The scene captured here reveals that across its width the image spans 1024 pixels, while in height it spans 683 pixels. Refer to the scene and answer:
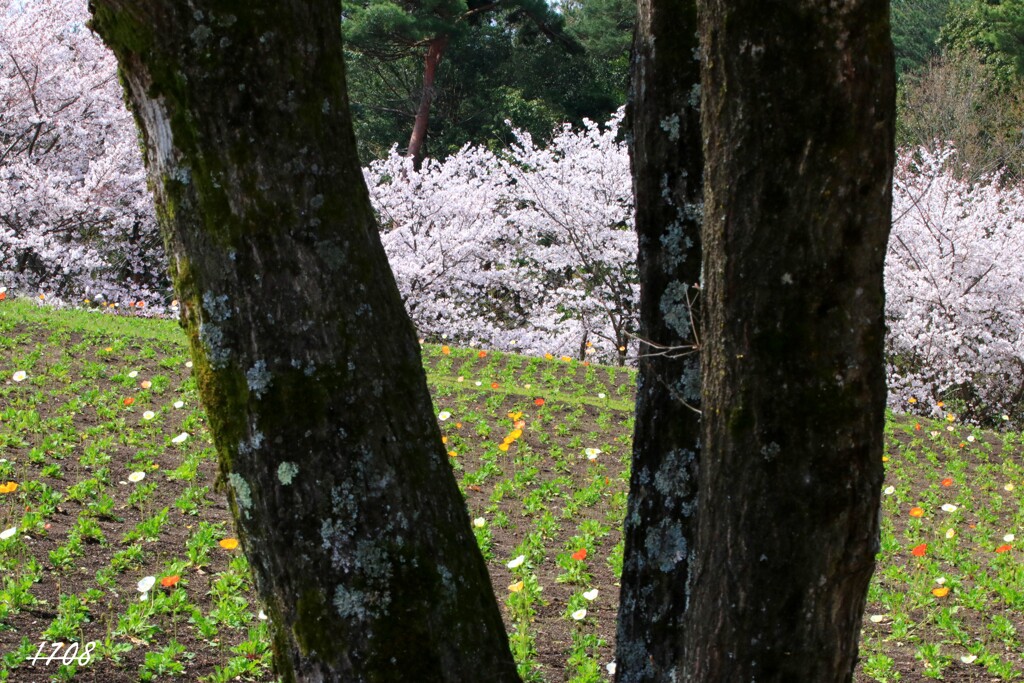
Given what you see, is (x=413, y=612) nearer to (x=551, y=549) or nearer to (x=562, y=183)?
(x=551, y=549)

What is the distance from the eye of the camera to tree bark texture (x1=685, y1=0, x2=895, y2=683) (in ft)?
5.20

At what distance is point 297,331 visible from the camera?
71.8 inches

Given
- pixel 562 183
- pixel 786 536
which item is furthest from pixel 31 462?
pixel 562 183

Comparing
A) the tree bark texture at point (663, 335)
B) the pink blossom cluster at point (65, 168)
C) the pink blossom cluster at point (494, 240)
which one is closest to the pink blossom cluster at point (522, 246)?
the pink blossom cluster at point (494, 240)

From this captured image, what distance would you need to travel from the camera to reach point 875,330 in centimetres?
167

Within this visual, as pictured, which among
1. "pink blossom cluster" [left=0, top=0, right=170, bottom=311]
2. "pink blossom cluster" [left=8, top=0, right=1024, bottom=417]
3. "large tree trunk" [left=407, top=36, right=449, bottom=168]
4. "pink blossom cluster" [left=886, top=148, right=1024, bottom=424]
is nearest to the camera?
"pink blossom cluster" [left=886, top=148, right=1024, bottom=424]

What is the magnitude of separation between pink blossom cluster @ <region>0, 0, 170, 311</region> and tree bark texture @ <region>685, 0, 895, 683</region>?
42.9 ft

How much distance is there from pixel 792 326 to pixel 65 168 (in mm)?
15930

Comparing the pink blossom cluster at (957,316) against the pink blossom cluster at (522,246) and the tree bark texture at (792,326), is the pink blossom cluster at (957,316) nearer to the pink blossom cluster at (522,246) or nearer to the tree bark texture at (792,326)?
the pink blossom cluster at (522,246)

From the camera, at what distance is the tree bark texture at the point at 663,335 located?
218 centimetres

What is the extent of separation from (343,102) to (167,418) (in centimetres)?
523

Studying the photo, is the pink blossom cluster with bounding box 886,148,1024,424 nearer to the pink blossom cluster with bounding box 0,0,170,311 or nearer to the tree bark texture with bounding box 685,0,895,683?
the pink blossom cluster with bounding box 0,0,170,311

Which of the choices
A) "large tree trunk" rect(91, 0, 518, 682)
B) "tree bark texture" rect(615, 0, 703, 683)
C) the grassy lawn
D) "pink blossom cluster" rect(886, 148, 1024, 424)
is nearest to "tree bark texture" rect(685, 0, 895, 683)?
"tree bark texture" rect(615, 0, 703, 683)

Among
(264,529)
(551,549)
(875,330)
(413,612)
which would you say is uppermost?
(875,330)
